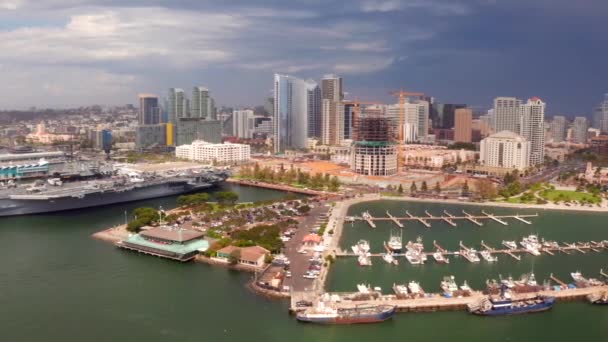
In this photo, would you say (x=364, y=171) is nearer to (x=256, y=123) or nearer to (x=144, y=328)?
(x=144, y=328)

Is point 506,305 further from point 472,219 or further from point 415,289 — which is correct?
point 472,219

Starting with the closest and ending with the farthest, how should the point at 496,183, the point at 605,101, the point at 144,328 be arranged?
the point at 144,328 → the point at 496,183 → the point at 605,101

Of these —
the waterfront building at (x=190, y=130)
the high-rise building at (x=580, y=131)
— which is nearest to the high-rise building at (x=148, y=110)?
the waterfront building at (x=190, y=130)

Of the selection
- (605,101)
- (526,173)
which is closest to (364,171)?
(526,173)

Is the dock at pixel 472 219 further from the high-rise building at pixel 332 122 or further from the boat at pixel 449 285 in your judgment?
the high-rise building at pixel 332 122

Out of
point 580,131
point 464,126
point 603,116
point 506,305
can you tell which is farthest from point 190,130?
point 603,116

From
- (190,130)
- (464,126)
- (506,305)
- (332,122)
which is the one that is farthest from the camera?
(464,126)

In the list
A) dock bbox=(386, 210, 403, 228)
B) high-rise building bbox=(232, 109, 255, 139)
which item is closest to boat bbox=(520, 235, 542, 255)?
dock bbox=(386, 210, 403, 228)
